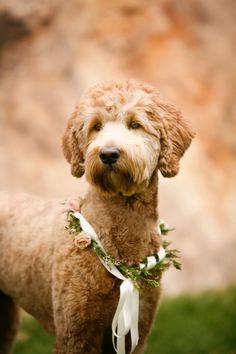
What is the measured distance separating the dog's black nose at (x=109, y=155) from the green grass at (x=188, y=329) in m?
2.98

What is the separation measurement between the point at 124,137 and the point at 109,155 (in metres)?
0.15

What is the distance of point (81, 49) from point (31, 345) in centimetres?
370

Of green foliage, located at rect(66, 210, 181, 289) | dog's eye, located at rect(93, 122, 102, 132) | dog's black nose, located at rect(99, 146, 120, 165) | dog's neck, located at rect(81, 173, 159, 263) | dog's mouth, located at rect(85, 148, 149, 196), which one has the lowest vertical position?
green foliage, located at rect(66, 210, 181, 289)

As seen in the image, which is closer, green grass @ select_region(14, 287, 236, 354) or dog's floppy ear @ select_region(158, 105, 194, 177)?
dog's floppy ear @ select_region(158, 105, 194, 177)

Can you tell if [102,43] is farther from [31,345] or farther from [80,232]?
[80,232]

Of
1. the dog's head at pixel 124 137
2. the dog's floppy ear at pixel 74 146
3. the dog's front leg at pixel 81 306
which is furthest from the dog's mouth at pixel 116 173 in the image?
the dog's front leg at pixel 81 306

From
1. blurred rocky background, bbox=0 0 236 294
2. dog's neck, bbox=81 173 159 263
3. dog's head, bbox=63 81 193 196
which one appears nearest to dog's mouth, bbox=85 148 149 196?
dog's head, bbox=63 81 193 196

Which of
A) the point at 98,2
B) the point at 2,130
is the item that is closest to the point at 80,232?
the point at 2,130

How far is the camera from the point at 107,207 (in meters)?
3.93

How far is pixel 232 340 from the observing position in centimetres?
628

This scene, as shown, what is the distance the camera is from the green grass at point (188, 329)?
616 centimetres

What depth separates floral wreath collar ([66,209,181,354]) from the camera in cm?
380

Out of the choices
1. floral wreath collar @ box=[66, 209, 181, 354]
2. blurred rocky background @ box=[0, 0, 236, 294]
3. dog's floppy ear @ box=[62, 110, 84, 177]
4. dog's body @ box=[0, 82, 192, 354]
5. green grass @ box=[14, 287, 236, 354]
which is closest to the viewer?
dog's body @ box=[0, 82, 192, 354]

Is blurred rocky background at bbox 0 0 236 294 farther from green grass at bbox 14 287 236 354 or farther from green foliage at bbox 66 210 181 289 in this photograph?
A: green foliage at bbox 66 210 181 289
